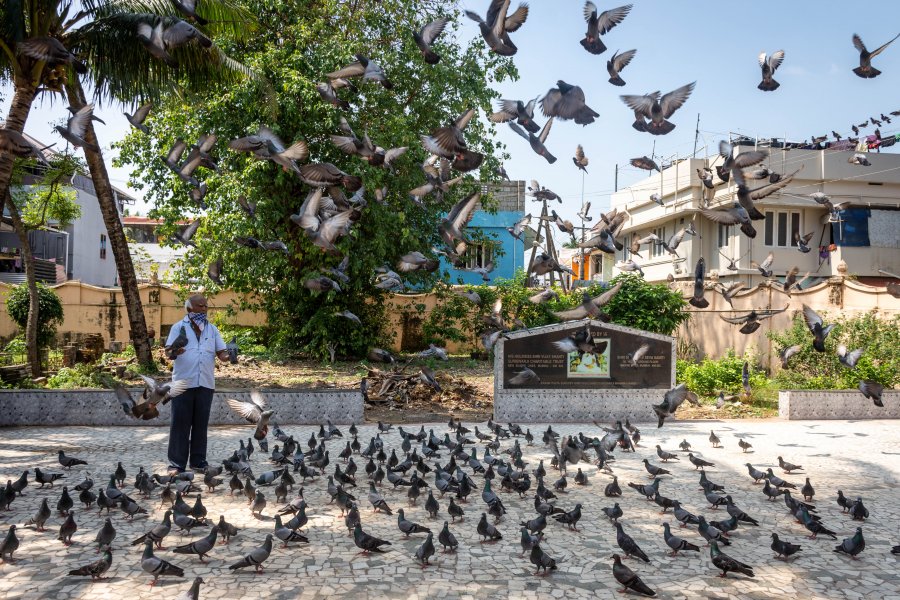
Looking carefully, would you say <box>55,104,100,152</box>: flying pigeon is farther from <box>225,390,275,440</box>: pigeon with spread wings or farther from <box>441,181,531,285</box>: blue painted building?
<box>441,181,531,285</box>: blue painted building

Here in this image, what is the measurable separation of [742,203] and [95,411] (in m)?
9.21

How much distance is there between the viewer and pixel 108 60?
1110 centimetres

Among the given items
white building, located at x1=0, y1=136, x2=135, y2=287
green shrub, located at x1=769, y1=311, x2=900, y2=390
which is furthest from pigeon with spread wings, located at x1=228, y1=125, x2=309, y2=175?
white building, located at x1=0, y1=136, x2=135, y2=287

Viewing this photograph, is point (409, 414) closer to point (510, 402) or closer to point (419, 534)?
point (510, 402)

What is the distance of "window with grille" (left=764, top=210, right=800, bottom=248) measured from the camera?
83.9ft

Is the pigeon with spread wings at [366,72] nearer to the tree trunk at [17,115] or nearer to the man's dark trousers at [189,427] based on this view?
the man's dark trousers at [189,427]

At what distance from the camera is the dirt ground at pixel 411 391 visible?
12125 mm

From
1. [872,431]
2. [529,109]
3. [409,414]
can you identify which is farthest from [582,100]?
[872,431]

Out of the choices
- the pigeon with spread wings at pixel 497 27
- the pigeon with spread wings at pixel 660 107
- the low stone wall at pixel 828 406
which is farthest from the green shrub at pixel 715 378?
the pigeon with spread wings at pixel 497 27

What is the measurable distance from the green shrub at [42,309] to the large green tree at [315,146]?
334cm

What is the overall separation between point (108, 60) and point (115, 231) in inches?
129

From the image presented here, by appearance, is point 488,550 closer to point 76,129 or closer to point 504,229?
point 76,129

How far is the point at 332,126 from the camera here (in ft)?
52.2

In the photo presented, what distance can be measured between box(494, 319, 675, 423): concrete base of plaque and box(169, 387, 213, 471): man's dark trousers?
5.15 m
